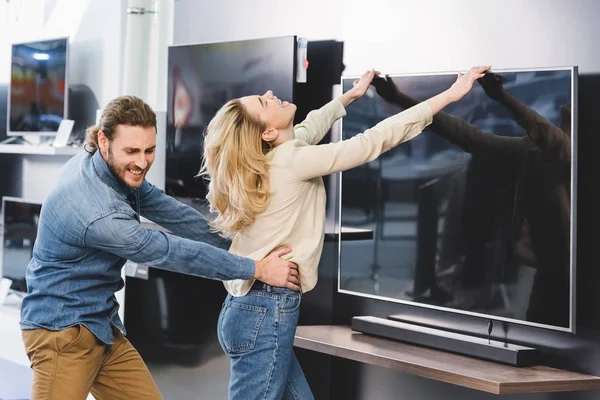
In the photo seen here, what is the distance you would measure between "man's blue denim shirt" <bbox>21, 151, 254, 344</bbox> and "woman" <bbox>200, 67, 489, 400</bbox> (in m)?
0.12

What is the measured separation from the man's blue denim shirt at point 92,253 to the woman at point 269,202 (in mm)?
120

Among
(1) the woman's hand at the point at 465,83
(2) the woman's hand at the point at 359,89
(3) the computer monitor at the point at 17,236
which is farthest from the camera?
(3) the computer monitor at the point at 17,236

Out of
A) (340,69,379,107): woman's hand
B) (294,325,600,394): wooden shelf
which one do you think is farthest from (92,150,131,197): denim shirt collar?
(294,325,600,394): wooden shelf

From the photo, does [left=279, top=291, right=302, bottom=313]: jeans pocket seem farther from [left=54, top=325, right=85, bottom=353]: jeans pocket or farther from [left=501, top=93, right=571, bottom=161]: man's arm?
[left=501, top=93, right=571, bottom=161]: man's arm

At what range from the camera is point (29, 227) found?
515 centimetres

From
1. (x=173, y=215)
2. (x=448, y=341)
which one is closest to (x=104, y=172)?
(x=173, y=215)

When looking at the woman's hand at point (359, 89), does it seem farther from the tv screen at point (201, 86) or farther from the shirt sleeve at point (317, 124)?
the tv screen at point (201, 86)

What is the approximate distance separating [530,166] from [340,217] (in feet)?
2.58

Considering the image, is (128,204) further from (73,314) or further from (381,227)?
(381,227)

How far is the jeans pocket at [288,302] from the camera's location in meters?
2.46

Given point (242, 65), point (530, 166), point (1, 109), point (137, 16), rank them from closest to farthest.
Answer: point (530, 166)
point (242, 65)
point (137, 16)
point (1, 109)

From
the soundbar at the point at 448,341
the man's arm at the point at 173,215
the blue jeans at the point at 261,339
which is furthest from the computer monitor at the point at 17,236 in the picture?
the blue jeans at the point at 261,339

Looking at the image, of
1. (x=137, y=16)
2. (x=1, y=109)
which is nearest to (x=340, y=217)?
(x=137, y=16)

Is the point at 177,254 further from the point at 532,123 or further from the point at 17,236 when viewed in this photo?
the point at 17,236
